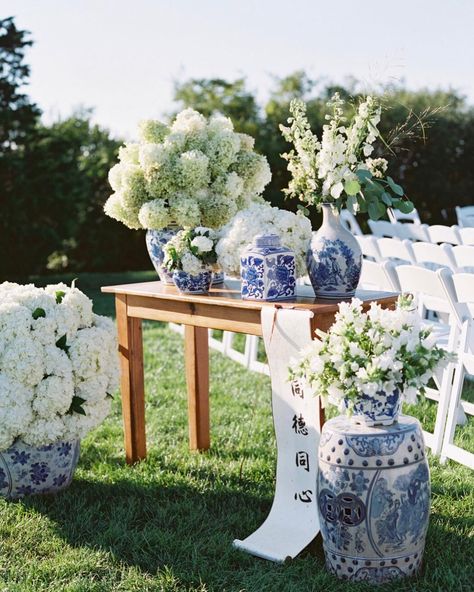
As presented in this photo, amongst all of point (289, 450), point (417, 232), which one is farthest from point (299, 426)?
point (417, 232)

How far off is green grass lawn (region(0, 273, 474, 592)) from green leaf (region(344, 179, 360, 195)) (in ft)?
4.65

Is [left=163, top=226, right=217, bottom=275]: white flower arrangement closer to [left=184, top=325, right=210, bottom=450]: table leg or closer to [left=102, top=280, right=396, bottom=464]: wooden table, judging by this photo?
[left=102, top=280, right=396, bottom=464]: wooden table

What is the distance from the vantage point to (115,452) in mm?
4973

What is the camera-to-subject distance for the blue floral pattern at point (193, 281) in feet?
13.2

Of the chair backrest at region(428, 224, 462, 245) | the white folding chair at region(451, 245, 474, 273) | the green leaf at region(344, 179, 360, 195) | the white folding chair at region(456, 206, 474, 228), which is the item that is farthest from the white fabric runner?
the white folding chair at region(456, 206, 474, 228)

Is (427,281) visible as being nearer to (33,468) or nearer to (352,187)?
(352,187)

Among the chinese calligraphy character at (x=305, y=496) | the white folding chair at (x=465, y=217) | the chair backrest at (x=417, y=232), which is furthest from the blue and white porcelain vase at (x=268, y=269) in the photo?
the white folding chair at (x=465, y=217)

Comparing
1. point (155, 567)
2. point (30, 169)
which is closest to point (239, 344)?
point (155, 567)

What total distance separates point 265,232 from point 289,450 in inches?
36.5

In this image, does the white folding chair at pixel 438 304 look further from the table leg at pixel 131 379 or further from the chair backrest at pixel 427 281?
the table leg at pixel 131 379

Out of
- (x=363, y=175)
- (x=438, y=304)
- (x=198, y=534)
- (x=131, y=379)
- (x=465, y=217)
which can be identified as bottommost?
(x=198, y=534)

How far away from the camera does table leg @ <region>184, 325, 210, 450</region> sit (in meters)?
4.90

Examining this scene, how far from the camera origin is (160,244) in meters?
4.40

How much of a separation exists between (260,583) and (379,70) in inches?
79.5
